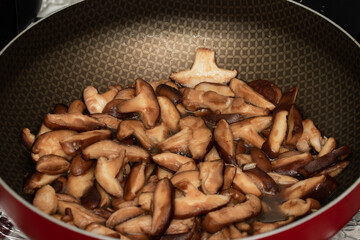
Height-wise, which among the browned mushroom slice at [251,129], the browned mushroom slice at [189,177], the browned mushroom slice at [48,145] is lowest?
the browned mushroom slice at [48,145]

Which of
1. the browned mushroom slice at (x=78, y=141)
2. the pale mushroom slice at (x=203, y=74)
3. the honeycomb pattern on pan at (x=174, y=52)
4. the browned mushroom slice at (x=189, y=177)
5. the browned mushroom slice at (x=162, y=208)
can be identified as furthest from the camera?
the pale mushroom slice at (x=203, y=74)

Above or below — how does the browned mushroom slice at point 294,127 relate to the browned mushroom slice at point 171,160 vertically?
above

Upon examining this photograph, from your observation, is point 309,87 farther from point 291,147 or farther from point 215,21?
point 215,21

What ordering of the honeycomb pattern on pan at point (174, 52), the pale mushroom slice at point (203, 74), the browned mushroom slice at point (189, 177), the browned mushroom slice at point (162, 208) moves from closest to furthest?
the browned mushroom slice at point (162, 208) → the browned mushroom slice at point (189, 177) → the honeycomb pattern on pan at point (174, 52) → the pale mushroom slice at point (203, 74)

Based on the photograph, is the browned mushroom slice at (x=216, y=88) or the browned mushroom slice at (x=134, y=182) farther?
the browned mushroom slice at (x=216, y=88)

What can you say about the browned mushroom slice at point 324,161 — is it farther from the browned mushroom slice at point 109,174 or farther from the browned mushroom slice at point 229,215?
the browned mushroom slice at point 109,174

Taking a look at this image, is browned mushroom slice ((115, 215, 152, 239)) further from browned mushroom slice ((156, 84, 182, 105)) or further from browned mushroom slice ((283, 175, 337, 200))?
browned mushroom slice ((156, 84, 182, 105))

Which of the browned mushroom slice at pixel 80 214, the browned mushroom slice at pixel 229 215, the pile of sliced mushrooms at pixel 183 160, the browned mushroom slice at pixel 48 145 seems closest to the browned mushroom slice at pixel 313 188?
the pile of sliced mushrooms at pixel 183 160

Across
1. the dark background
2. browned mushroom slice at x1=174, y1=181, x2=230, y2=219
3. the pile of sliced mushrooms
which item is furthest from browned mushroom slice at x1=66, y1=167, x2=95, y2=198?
the dark background
